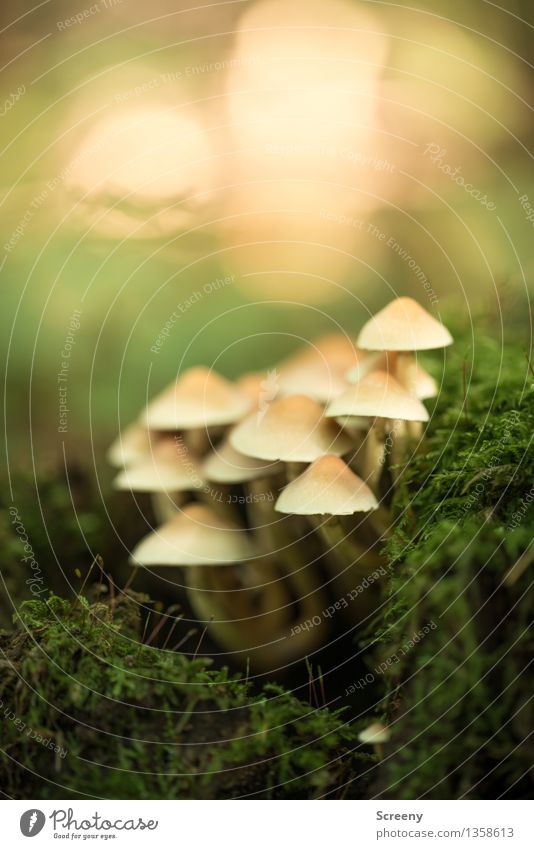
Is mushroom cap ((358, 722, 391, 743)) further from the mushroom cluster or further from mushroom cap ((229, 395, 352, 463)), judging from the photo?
mushroom cap ((229, 395, 352, 463))

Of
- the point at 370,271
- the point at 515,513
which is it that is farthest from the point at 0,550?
the point at 370,271

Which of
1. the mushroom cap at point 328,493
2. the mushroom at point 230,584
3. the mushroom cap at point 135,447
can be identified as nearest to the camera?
the mushroom cap at point 328,493

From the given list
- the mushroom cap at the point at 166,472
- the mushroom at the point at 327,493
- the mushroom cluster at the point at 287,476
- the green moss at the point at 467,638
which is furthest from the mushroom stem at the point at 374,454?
the mushroom cap at the point at 166,472

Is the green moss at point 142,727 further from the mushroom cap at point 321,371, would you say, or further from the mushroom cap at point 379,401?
the mushroom cap at point 321,371

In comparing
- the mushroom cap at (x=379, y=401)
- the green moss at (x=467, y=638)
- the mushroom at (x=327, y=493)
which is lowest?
the green moss at (x=467, y=638)

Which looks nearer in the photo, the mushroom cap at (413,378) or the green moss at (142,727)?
the green moss at (142,727)

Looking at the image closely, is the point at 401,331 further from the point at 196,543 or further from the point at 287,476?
the point at 196,543

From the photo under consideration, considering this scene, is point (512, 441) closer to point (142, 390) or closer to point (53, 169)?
point (53, 169)
